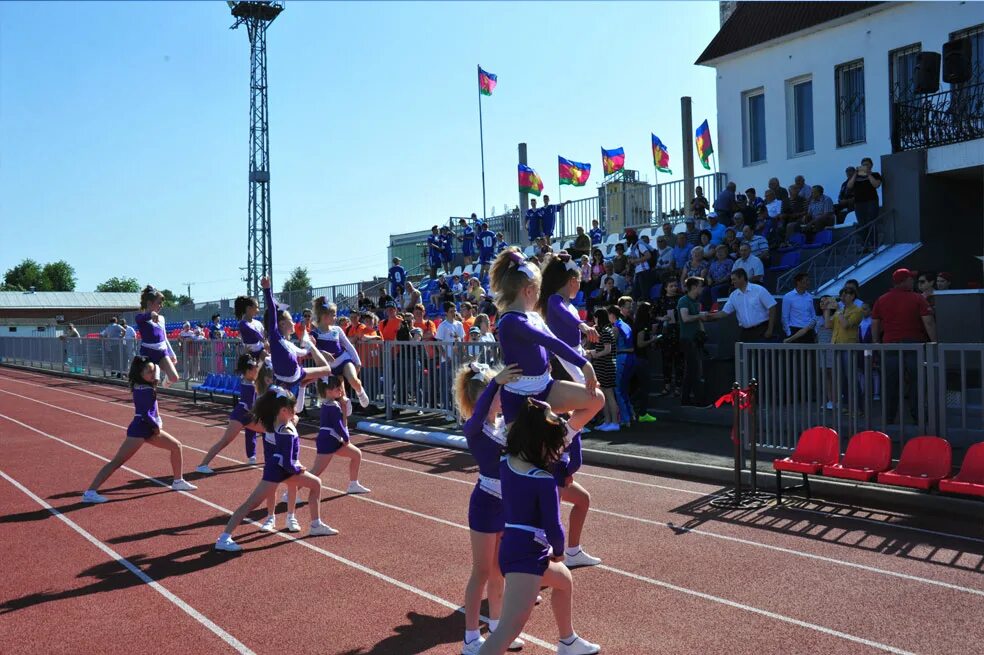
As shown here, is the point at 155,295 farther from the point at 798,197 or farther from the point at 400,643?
the point at 798,197

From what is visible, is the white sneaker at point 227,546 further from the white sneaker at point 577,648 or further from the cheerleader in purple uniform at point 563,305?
the white sneaker at point 577,648

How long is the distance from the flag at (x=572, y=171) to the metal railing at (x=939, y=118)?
11.3m

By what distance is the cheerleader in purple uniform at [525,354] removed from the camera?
17.3 ft

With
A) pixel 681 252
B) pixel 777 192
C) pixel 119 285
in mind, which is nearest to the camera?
pixel 681 252

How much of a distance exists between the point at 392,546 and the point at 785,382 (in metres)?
4.96

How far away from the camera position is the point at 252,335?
39.4 ft

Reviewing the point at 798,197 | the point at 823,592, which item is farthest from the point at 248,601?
the point at 798,197

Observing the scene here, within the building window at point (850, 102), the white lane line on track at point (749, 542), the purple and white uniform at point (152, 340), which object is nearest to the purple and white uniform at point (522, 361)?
the white lane line on track at point (749, 542)

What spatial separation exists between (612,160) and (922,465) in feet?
64.3

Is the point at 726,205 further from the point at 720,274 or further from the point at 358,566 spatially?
the point at 358,566

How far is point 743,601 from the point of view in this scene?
5.98 meters

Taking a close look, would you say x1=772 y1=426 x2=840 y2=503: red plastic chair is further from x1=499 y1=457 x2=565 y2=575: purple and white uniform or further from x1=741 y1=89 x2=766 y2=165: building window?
x1=741 y1=89 x2=766 y2=165: building window

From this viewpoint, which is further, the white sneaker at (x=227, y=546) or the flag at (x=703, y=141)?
the flag at (x=703, y=141)

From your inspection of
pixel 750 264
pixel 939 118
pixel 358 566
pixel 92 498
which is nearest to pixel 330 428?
pixel 358 566
